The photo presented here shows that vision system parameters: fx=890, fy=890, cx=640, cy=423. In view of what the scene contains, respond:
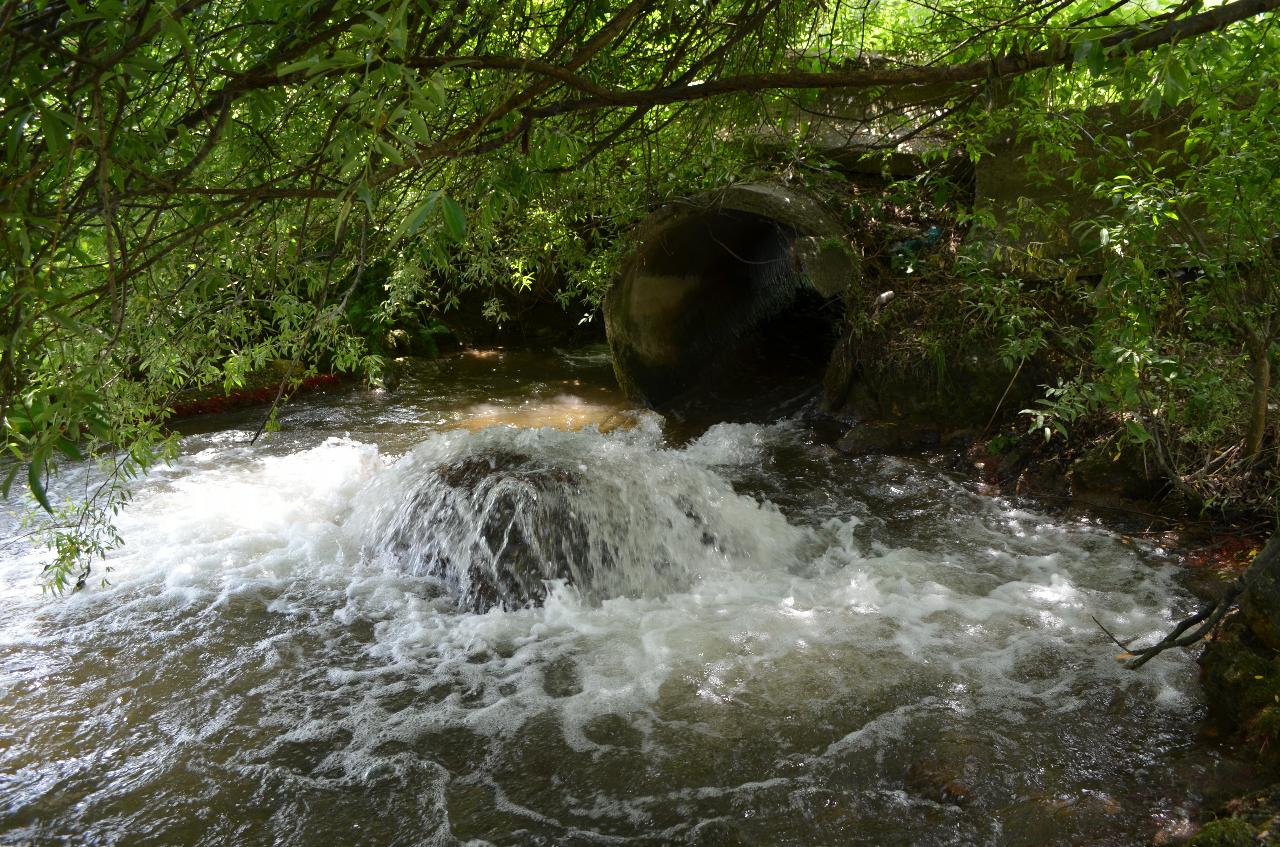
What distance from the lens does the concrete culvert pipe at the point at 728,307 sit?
297 inches

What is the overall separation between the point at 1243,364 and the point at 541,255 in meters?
5.91

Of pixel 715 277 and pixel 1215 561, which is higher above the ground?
Result: pixel 715 277

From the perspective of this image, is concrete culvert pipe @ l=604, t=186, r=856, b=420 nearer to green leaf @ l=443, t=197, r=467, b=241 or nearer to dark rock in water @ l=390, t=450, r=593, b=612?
dark rock in water @ l=390, t=450, r=593, b=612

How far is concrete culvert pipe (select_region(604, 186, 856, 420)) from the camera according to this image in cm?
754

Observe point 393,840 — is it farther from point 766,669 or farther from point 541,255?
point 541,255

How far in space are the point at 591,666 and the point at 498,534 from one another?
127 centimetres

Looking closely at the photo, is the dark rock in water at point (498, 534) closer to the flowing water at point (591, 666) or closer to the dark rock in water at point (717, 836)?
the flowing water at point (591, 666)

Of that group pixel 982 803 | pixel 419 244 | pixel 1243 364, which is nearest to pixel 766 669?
pixel 982 803

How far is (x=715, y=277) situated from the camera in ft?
32.3

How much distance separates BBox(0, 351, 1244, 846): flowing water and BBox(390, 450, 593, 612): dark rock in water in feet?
0.06

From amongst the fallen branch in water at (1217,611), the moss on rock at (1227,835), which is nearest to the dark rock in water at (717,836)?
the moss on rock at (1227,835)

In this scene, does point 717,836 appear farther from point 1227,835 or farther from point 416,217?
point 416,217

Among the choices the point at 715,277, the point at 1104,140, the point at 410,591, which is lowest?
the point at 410,591

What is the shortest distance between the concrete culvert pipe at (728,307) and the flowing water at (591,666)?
197 centimetres
